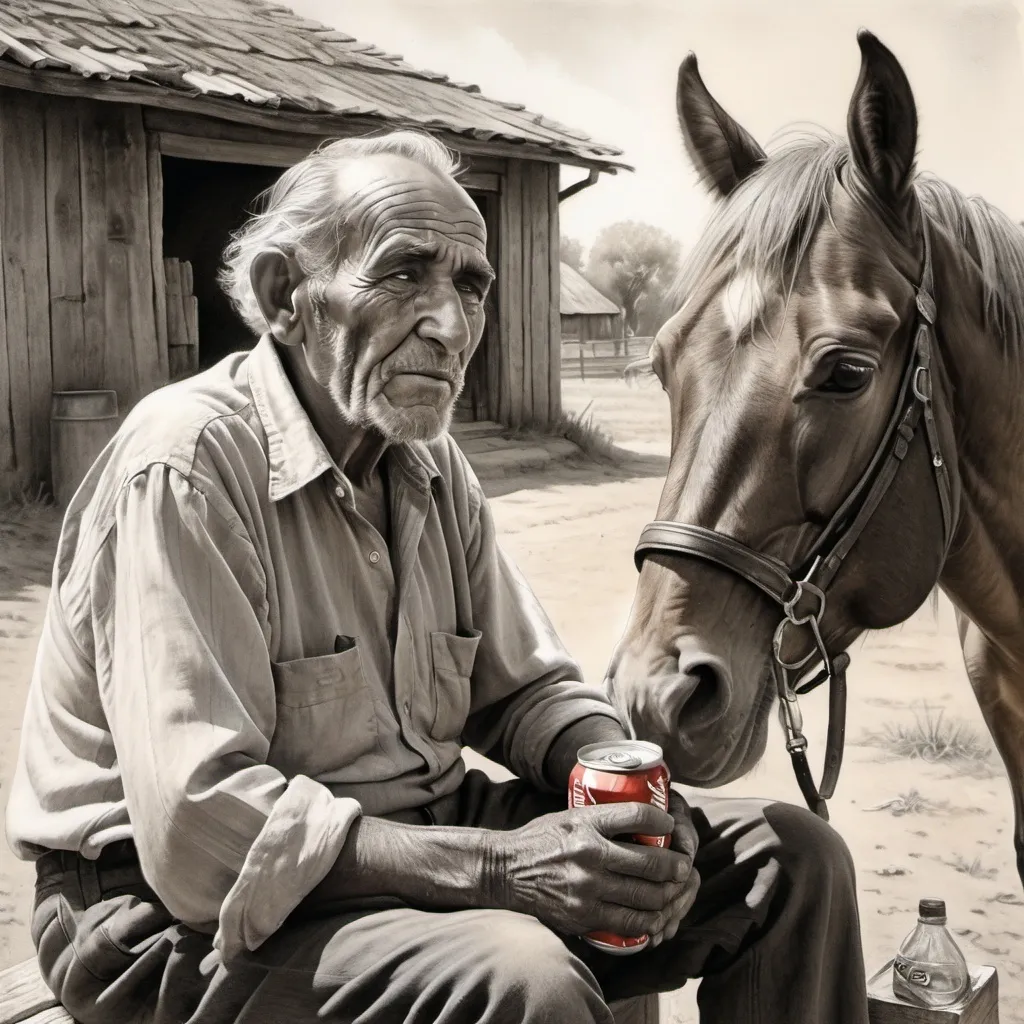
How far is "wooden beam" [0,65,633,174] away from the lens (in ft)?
18.8

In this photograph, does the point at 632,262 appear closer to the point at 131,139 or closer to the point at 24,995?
the point at 131,139

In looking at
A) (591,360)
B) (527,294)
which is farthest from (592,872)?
(591,360)

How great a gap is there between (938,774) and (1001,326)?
9.77ft

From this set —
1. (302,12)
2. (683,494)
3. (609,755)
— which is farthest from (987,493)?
(302,12)

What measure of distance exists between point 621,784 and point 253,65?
641 cm

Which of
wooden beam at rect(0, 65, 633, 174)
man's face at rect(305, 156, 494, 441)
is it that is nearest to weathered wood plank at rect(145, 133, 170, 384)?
wooden beam at rect(0, 65, 633, 174)

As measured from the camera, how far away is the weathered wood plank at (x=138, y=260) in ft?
20.9

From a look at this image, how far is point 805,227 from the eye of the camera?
5.61 feet

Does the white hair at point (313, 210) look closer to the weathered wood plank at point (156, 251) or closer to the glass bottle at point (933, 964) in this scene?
the glass bottle at point (933, 964)

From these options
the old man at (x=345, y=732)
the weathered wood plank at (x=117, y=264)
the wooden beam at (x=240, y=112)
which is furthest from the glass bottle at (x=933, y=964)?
the weathered wood plank at (x=117, y=264)

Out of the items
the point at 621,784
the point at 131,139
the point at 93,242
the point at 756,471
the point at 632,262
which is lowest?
the point at 621,784

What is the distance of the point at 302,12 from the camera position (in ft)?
26.4

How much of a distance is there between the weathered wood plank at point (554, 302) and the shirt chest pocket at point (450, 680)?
6894 mm

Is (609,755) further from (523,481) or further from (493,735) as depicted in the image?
(523,481)
